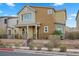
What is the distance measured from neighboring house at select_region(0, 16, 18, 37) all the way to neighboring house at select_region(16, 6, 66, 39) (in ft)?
0.32

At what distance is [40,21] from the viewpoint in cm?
1412

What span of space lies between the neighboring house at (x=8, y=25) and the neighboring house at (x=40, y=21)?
0.10 meters

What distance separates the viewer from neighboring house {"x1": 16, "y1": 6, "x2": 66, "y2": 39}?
14.1 meters

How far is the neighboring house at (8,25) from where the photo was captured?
46.4ft

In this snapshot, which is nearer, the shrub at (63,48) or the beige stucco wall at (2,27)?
the shrub at (63,48)

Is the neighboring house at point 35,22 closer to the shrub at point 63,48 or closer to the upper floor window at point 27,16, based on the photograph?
the upper floor window at point 27,16

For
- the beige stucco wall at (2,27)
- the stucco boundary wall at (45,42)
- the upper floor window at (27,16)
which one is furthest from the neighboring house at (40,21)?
the beige stucco wall at (2,27)

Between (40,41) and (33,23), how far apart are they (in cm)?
37

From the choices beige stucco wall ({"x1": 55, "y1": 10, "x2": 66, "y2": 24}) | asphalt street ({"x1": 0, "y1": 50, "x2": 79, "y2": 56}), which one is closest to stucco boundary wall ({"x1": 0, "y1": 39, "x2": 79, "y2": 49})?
asphalt street ({"x1": 0, "y1": 50, "x2": 79, "y2": 56})

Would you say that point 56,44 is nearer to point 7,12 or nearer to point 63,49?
point 63,49

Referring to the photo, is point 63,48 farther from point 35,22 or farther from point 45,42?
point 35,22

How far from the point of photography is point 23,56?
46.0ft

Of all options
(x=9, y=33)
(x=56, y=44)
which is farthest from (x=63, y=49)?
(x=9, y=33)

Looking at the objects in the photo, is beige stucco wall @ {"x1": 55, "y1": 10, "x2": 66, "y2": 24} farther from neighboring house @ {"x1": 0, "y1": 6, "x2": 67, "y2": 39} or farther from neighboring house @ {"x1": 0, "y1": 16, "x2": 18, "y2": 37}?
neighboring house @ {"x1": 0, "y1": 16, "x2": 18, "y2": 37}
